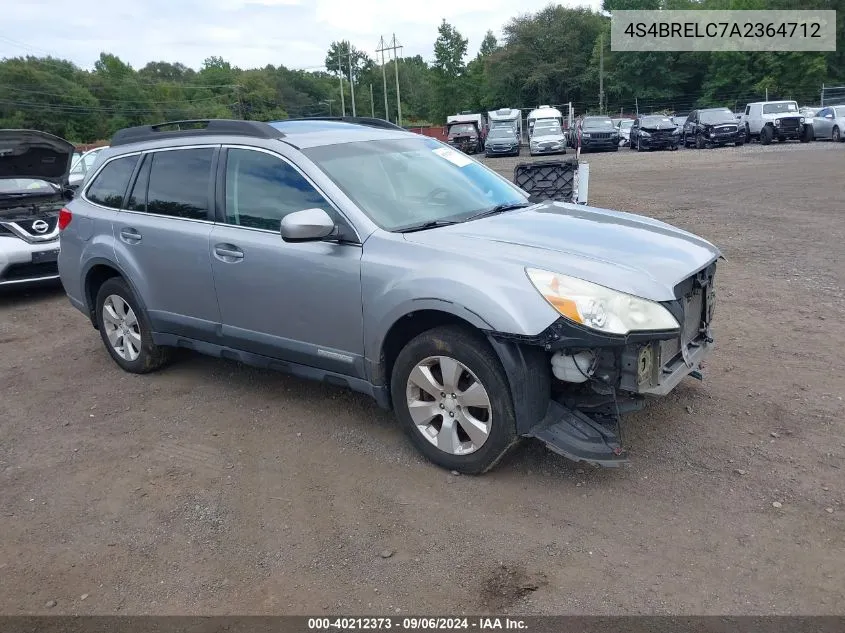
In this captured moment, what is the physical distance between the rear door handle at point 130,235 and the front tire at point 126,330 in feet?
1.18

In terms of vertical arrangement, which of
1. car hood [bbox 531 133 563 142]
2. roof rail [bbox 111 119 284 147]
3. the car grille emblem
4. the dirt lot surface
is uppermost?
car hood [bbox 531 133 563 142]

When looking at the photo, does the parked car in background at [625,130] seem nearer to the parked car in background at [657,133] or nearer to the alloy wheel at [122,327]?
the parked car in background at [657,133]

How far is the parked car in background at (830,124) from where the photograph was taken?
92.7ft

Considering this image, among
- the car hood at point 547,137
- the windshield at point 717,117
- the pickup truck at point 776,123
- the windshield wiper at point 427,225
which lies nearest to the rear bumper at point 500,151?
the car hood at point 547,137

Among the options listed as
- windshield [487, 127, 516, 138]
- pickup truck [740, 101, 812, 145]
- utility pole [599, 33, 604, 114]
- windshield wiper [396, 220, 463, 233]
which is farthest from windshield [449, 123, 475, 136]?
windshield wiper [396, 220, 463, 233]

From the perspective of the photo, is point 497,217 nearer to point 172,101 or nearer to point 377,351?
point 377,351

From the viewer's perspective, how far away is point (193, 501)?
3680mm

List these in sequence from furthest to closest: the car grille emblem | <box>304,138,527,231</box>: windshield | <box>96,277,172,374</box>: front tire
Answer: the car grille emblem < <box>96,277,172,374</box>: front tire < <box>304,138,527,231</box>: windshield

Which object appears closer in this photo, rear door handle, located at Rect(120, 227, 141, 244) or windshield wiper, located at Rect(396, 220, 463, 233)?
windshield wiper, located at Rect(396, 220, 463, 233)

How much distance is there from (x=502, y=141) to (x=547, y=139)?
2732 millimetres

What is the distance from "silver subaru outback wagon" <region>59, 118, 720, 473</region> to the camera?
3.39 metres

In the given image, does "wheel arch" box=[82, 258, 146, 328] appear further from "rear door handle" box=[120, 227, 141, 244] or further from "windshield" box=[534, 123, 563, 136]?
"windshield" box=[534, 123, 563, 136]

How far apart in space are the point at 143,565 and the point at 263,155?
8.09ft

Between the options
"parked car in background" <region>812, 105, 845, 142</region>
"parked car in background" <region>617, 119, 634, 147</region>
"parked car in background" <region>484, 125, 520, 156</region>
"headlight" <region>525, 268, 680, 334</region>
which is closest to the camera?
"headlight" <region>525, 268, 680, 334</region>
